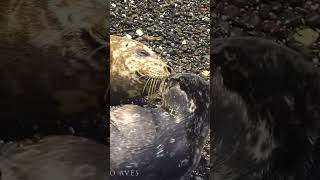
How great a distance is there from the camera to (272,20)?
7.40 feet

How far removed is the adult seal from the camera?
2.18 metres

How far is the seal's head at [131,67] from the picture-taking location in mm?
2180

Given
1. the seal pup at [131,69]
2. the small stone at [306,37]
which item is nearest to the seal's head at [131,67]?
the seal pup at [131,69]

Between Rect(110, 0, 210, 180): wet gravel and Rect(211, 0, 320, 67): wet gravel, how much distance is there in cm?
5

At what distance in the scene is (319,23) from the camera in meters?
2.28

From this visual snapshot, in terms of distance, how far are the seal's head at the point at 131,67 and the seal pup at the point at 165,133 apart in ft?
0.16

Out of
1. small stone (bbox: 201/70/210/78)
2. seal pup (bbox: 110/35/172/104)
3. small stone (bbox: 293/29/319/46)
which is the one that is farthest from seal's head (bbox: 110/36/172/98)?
small stone (bbox: 293/29/319/46)

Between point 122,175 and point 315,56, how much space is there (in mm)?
738

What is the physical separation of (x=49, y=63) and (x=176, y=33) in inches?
16.4

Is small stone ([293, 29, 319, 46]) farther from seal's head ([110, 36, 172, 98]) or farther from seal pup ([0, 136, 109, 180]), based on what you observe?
seal pup ([0, 136, 109, 180])

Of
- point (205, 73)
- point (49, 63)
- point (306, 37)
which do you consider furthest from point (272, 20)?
point (49, 63)

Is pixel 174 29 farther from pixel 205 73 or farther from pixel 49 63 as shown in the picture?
pixel 49 63

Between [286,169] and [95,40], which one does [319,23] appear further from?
[95,40]

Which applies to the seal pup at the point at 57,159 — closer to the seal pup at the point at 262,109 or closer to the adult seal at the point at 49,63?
the adult seal at the point at 49,63
